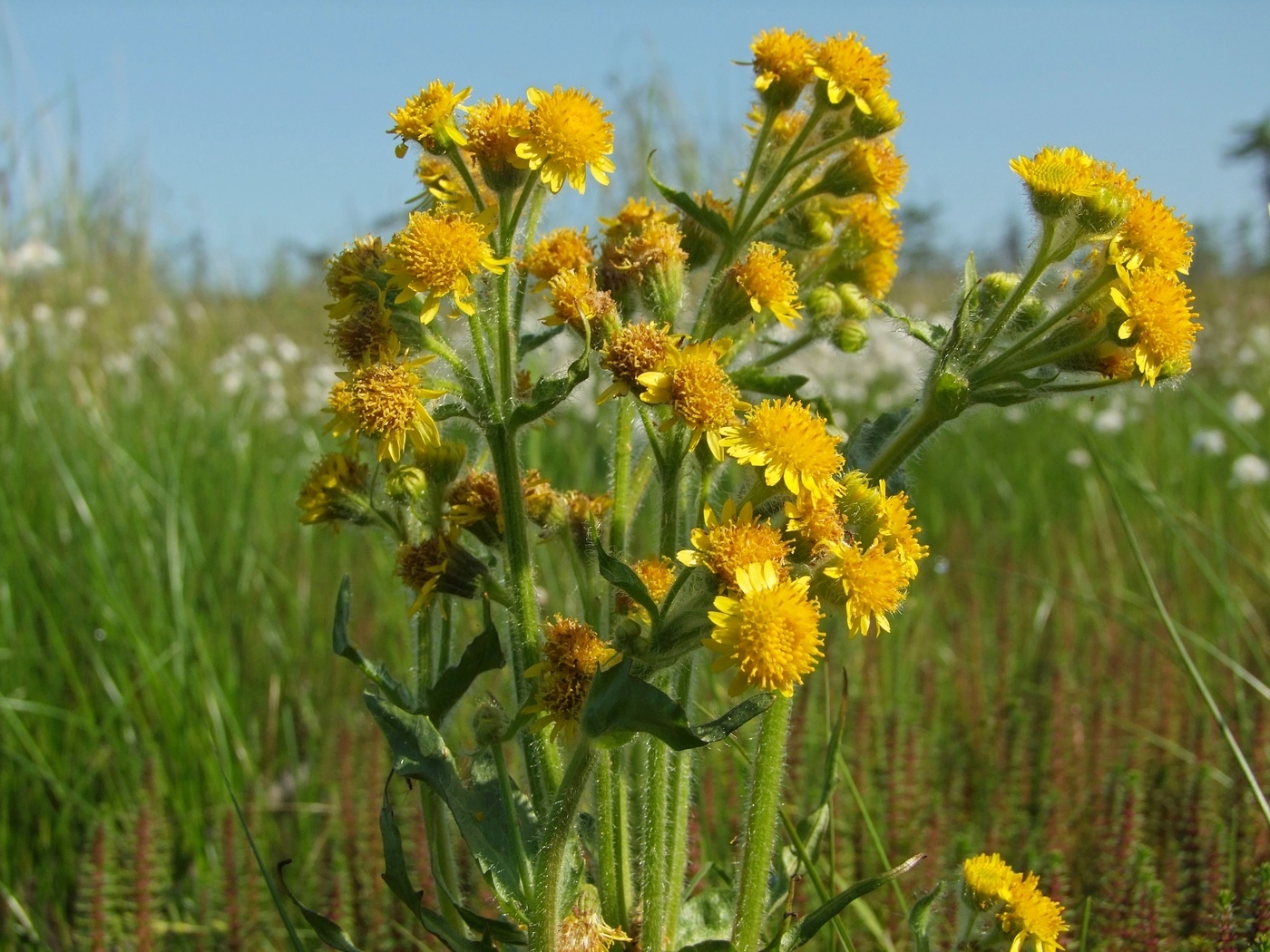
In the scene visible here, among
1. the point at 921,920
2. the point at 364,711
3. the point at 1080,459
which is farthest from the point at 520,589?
the point at 1080,459

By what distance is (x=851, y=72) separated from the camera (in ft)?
4.23

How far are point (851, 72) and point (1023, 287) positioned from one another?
1.15 feet

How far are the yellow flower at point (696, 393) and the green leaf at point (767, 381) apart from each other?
20 centimetres

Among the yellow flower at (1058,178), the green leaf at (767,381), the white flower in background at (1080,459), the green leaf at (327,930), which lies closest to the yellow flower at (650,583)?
the green leaf at (767,381)

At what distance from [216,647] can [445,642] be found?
1.68 m

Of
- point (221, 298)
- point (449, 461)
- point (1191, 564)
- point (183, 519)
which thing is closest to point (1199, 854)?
point (449, 461)

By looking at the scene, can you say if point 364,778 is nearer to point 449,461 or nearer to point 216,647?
point 216,647

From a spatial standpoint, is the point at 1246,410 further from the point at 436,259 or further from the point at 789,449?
the point at 436,259

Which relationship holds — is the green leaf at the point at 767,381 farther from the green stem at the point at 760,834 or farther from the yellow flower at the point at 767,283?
the green stem at the point at 760,834

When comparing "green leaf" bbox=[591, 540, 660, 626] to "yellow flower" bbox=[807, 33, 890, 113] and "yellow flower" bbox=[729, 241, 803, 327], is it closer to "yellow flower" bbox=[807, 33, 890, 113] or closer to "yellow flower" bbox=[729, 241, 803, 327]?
"yellow flower" bbox=[729, 241, 803, 327]

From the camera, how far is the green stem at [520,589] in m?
1.16

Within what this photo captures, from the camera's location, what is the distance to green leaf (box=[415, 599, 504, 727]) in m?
1.19

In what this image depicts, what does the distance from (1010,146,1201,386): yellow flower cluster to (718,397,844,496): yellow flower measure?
0.37 metres

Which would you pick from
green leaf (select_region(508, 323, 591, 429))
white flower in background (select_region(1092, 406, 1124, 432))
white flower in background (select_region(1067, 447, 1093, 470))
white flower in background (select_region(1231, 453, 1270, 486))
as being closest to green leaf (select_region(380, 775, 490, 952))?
green leaf (select_region(508, 323, 591, 429))
